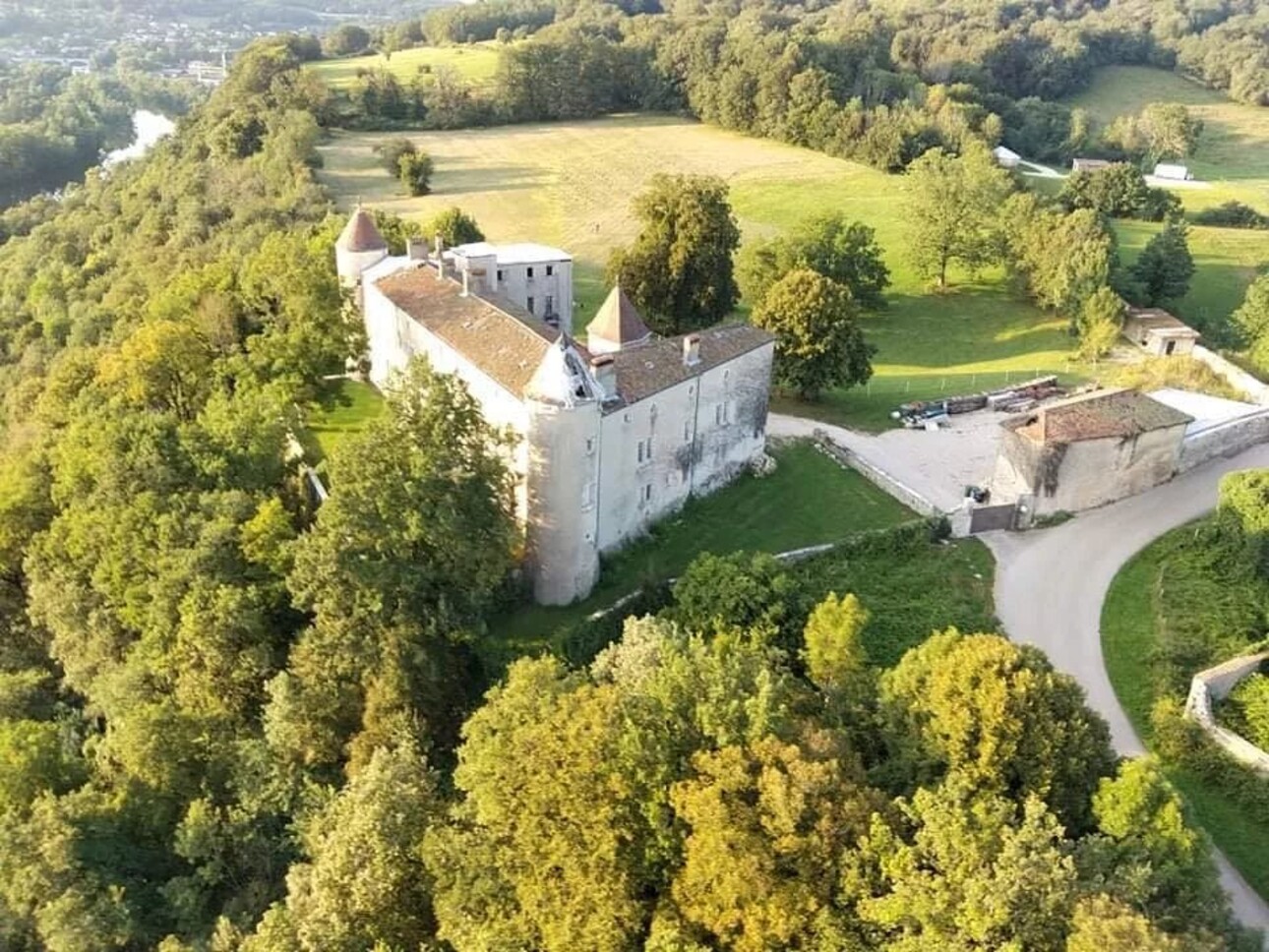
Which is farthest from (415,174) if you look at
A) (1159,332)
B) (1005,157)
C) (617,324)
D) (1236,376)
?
(1236,376)

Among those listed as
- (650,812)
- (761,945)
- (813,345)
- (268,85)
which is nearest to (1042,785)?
(761,945)

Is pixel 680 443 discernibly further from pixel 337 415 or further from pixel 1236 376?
pixel 1236 376

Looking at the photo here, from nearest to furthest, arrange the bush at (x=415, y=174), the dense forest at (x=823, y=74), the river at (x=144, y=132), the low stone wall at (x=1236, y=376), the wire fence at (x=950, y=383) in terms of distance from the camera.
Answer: the low stone wall at (x=1236, y=376) < the wire fence at (x=950, y=383) < the bush at (x=415, y=174) < the dense forest at (x=823, y=74) < the river at (x=144, y=132)

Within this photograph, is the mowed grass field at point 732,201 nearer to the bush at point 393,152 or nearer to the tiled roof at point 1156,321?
the bush at point 393,152

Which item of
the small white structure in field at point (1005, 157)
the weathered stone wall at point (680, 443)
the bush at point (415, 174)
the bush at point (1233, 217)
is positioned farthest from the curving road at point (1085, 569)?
the bush at point (415, 174)

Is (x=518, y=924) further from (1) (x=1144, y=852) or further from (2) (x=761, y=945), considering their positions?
(1) (x=1144, y=852)

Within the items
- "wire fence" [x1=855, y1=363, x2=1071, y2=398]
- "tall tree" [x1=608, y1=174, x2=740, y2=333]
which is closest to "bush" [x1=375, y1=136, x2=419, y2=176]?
"tall tree" [x1=608, y1=174, x2=740, y2=333]
